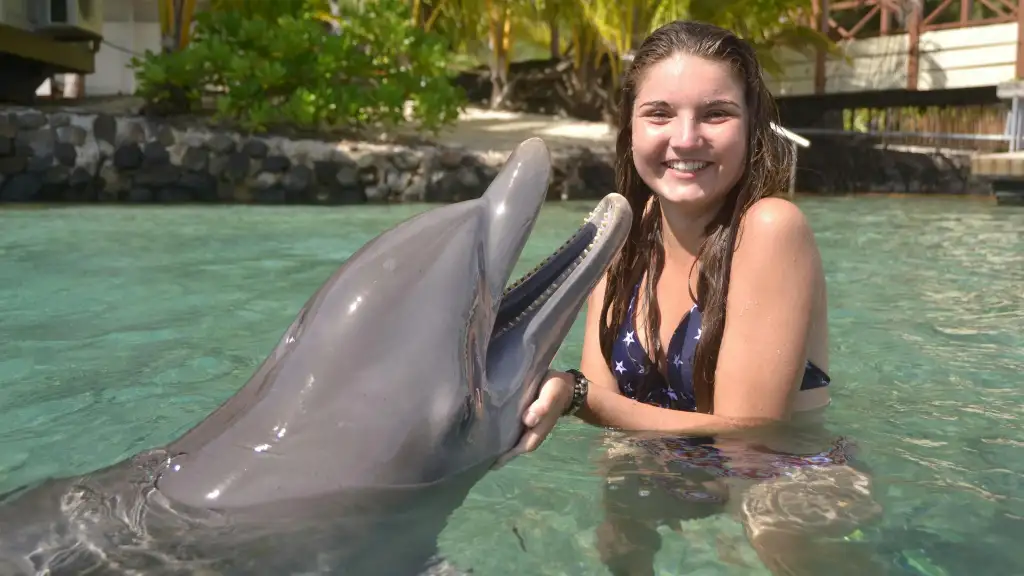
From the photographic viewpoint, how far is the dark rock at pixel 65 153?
39.9 feet

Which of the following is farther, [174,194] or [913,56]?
[913,56]

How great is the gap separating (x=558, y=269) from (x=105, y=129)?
11968 mm

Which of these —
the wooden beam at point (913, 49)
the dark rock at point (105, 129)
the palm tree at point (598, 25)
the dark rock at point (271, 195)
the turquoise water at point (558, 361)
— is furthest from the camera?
the wooden beam at point (913, 49)

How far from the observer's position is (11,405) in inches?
134

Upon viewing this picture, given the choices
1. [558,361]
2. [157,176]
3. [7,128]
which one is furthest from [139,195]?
[558,361]

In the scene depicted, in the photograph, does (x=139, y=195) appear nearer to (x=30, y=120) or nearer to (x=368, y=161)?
(x=30, y=120)

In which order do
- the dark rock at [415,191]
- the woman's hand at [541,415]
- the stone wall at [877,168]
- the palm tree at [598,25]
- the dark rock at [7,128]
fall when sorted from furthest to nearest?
1. the stone wall at [877,168]
2. the palm tree at [598,25]
3. the dark rock at [415,191]
4. the dark rock at [7,128]
5. the woman's hand at [541,415]

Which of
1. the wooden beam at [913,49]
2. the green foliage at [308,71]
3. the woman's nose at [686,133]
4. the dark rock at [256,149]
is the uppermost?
the wooden beam at [913,49]

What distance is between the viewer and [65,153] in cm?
1219

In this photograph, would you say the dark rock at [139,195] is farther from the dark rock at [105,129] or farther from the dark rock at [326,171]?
the dark rock at [326,171]

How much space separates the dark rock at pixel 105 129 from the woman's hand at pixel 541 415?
1187 cm

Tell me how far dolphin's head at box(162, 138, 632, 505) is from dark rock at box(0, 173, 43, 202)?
11742 mm

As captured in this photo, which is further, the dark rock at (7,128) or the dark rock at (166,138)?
the dark rock at (166,138)

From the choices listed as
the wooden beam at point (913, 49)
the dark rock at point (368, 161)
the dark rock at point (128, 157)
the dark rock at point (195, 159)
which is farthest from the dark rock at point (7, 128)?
the wooden beam at point (913, 49)
